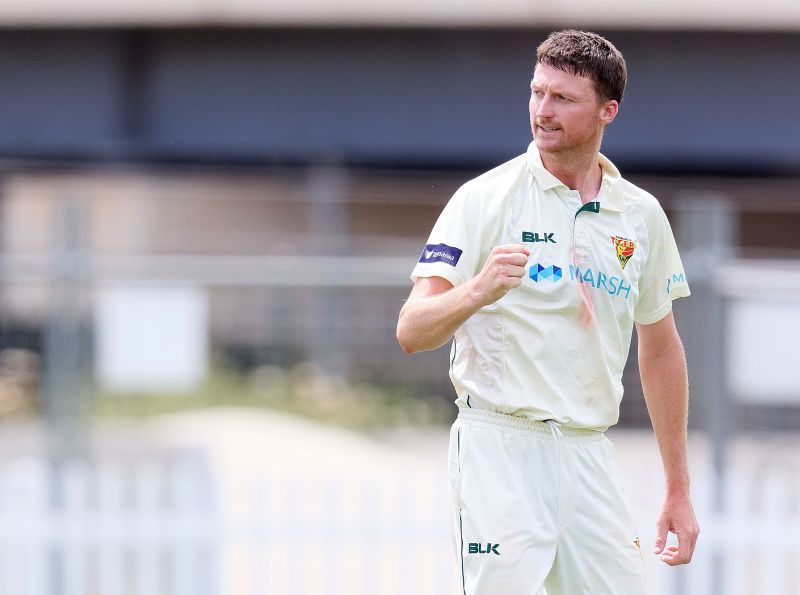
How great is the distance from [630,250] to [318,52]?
12228 millimetres

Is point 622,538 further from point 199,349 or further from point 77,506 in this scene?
point 199,349

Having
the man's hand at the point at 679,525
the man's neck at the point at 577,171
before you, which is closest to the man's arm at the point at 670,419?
the man's hand at the point at 679,525

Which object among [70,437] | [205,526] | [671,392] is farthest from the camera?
[70,437]

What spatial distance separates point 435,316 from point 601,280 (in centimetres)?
56

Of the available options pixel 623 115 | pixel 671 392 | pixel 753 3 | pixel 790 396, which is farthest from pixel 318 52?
pixel 671 392

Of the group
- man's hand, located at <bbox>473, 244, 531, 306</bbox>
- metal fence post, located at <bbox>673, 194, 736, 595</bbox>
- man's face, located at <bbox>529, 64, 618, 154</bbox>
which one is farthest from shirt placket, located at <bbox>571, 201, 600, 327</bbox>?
metal fence post, located at <bbox>673, 194, 736, 595</bbox>

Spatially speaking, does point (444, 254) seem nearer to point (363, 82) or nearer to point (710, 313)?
point (710, 313)

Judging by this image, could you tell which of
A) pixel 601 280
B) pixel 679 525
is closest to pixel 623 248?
pixel 601 280

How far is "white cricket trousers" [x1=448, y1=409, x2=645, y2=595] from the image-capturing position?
3.17 meters

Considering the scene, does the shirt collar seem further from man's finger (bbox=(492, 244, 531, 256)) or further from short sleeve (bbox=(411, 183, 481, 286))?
man's finger (bbox=(492, 244, 531, 256))

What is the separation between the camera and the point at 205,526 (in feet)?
20.2

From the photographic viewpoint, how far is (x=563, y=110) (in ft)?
10.3

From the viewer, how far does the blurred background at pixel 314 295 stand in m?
6.24

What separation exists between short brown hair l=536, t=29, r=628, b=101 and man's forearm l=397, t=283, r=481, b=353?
0.65 m
